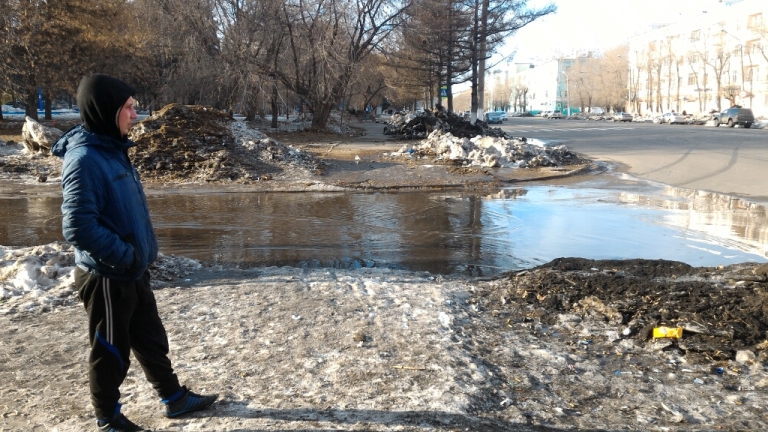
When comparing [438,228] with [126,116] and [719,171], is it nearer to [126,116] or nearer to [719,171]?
[126,116]

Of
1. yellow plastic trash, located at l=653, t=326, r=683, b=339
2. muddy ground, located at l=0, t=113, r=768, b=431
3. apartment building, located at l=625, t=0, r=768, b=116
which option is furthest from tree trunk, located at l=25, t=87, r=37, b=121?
apartment building, located at l=625, t=0, r=768, b=116

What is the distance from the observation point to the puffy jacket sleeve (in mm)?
2768

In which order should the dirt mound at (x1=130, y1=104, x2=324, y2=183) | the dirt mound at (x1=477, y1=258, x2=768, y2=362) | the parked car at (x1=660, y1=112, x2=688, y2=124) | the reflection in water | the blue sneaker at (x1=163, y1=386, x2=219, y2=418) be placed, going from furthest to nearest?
the parked car at (x1=660, y1=112, x2=688, y2=124), the dirt mound at (x1=130, y1=104, x2=324, y2=183), the reflection in water, the dirt mound at (x1=477, y1=258, x2=768, y2=362), the blue sneaker at (x1=163, y1=386, x2=219, y2=418)

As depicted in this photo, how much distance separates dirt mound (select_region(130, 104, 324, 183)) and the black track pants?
39.0ft

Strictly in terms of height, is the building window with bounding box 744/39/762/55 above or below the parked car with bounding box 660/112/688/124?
above

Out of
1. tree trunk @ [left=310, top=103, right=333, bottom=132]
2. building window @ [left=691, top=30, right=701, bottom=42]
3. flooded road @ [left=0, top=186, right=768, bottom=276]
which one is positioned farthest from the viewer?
building window @ [left=691, top=30, right=701, bottom=42]

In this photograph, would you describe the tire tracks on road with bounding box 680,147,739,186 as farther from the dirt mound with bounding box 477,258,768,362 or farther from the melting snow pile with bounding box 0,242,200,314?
the melting snow pile with bounding box 0,242,200,314

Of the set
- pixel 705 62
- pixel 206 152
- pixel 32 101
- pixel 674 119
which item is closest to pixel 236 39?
pixel 32 101

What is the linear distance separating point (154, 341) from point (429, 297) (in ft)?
8.68

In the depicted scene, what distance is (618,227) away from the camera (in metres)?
9.42

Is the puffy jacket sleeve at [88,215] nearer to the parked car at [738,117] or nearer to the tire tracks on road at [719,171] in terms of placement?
the tire tracks on road at [719,171]

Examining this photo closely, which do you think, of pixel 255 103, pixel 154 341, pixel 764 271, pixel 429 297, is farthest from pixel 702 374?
pixel 255 103

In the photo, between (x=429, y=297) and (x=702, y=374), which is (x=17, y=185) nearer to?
(x=429, y=297)

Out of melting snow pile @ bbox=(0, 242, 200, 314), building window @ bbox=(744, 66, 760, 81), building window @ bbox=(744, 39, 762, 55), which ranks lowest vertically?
melting snow pile @ bbox=(0, 242, 200, 314)
